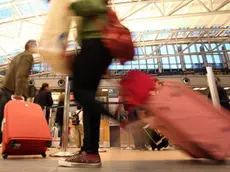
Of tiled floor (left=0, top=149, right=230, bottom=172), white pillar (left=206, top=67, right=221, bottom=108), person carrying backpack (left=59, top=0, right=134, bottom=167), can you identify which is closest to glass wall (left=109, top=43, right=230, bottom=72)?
white pillar (left=206, top=67, right=221, bottom=108)

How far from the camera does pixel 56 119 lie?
220 inches

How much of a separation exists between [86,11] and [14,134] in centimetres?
175

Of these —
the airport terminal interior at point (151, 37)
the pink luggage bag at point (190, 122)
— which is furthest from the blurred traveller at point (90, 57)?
the airport terminal interior at point (151, 37)

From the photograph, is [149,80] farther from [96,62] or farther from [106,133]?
[106,133]

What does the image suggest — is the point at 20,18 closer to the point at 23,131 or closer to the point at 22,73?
the point at 22,73

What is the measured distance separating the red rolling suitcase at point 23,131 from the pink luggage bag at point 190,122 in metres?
1.65

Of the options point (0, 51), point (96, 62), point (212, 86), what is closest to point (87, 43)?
point (96, 62)

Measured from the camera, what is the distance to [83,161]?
1684 millimetres

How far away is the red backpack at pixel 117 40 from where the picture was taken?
136 centimetres

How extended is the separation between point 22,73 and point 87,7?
1.72 m

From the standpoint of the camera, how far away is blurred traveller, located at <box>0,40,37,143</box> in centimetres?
277

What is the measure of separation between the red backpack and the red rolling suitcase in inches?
66.3

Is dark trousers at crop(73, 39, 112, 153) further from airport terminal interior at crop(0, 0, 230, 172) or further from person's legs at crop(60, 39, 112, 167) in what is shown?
airport terminal interior at crop(0, 0, 230, 172)

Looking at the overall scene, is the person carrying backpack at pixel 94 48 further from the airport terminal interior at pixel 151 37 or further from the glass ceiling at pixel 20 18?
the glass ceiling at pixel 20 18
